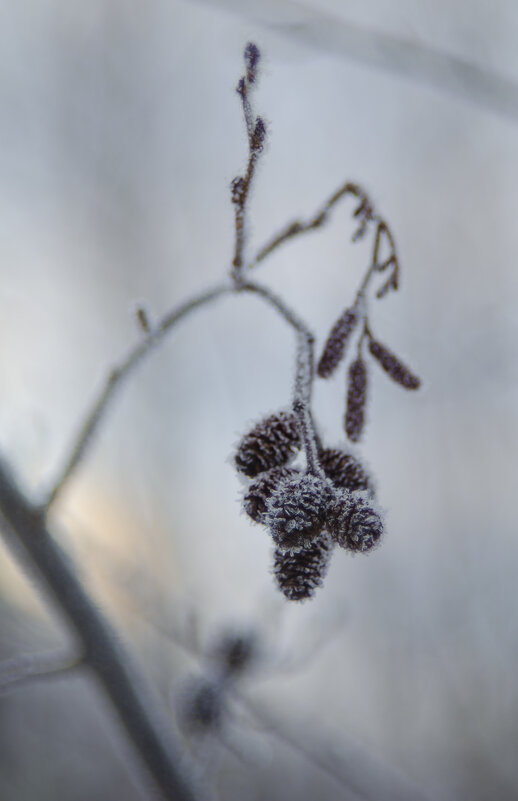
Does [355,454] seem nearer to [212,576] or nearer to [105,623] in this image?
[105,623]

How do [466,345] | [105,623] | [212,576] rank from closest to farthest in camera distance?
[105,623], [466,345], [212,576]

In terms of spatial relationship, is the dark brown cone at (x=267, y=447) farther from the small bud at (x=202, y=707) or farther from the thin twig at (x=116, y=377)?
the small bud at (x=202, y=707)

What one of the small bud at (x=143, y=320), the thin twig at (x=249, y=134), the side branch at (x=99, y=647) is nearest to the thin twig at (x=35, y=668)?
the side branch at (x=99, y=647)

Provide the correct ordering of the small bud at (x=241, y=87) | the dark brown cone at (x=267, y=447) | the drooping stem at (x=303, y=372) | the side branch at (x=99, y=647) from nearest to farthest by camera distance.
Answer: the small bud at (x=241, y=87) → the drooping stem at (x=303, y=372) → the dark brown cone at (x=267, y=447) → the side branch at (x=99, y=647)

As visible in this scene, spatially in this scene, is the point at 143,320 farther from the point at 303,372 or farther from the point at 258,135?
the point at 258,135

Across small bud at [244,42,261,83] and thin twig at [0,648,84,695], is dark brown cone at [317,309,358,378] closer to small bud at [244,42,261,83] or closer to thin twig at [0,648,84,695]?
small bud at [244,42,261,83]

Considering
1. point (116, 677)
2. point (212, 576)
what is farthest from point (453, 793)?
point (116, 677)
